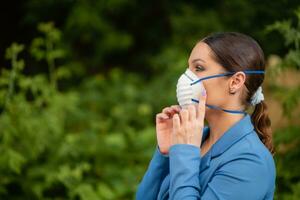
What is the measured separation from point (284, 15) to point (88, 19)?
9.21ft

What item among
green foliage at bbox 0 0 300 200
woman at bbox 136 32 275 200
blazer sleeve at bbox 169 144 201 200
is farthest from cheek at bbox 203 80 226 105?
green foliage at bbox 0 0 300 200

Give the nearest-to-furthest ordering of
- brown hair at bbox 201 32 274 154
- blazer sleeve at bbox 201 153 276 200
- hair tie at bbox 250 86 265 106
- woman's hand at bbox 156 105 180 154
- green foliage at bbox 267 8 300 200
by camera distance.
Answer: blazer sleeve at bbox 201 153 276 200, brown hair at bbox 201 32 274 154, hair tie at bbox 250 86 265 106, woman's hand at bbox 156 105 180 154, green foliage at bbox 267 8 300 200

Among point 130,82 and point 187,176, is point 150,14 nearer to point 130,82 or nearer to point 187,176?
point 130,82

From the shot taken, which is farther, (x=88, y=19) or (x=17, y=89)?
(x=88, y=19)

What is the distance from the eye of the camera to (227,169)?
2.33 metres

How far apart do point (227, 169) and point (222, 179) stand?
0.15 feet

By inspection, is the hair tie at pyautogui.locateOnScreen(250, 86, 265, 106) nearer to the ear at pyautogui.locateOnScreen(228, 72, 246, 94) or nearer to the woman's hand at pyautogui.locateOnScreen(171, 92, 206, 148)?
the ear at pyautogui.locateOnScreen(228, 72, 246, 94)

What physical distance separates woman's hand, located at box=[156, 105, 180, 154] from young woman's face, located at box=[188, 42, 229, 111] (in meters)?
0.25

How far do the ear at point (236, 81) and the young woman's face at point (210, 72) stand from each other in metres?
0.02

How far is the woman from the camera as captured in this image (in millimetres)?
2310

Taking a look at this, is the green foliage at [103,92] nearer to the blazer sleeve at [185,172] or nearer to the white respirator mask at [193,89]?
the white respirator mask at [193,89]

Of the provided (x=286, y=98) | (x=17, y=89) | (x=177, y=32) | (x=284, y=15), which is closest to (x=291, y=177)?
(x=286, y=98)

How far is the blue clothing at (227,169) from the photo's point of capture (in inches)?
90.2

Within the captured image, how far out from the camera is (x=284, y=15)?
436 cm
